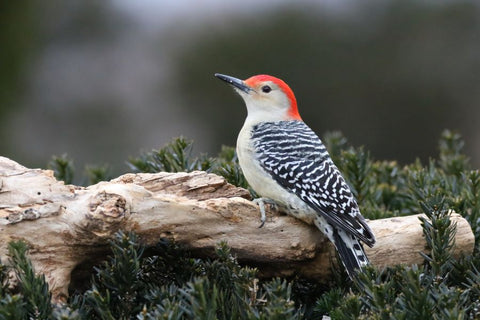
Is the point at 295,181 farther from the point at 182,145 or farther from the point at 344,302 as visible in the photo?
the point at 344,302

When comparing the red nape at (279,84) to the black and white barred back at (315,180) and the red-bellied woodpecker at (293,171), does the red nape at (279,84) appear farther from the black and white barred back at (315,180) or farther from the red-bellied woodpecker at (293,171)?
the black and white barred back at (315,180)

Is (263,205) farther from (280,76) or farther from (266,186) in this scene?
(280,76)

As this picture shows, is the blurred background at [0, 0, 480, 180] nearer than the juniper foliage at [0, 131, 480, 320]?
No

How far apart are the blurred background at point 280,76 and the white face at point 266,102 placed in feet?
24.9

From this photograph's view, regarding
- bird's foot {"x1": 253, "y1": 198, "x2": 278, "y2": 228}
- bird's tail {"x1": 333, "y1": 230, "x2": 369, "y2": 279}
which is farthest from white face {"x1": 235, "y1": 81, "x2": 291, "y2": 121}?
bird's tail {"x1": 333, "y1": 230, "x2": 369, "y2": 279}

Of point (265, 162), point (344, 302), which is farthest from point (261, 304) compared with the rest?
point (265, 162)

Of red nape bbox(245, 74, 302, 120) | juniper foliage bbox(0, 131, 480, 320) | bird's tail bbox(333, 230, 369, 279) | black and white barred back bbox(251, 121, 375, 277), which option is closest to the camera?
juniper foliage bbox(0, 131, 480, 320)

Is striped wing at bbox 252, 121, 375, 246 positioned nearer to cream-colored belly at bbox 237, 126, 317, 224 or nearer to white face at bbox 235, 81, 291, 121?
cream-colored belly at bbox 237, 126, 317, 224

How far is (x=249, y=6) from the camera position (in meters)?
14.2

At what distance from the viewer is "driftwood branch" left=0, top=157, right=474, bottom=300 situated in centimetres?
358

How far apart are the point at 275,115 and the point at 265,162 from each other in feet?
2.70

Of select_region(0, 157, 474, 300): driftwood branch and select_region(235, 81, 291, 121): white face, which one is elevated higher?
select_region(235, 81, 291, 121): white face

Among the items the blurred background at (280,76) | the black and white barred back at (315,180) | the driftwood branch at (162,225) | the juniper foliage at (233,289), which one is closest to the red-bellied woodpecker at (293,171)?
the black and white barred back at (315,180)

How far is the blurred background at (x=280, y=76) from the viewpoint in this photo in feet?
43.6
